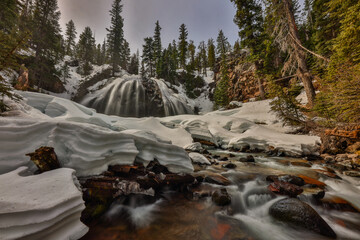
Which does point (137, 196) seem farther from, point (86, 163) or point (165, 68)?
point (165, 68)

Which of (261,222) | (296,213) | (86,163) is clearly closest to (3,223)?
(86,163)

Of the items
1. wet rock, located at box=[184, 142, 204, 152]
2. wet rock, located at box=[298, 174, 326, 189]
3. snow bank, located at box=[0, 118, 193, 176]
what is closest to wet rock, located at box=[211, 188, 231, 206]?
snow bank, located at box=[0, 118, 193, 176]

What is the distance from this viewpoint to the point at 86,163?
2891 mm

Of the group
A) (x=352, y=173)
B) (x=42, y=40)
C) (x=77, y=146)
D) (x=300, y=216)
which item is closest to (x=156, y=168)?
(x=77, y=146)

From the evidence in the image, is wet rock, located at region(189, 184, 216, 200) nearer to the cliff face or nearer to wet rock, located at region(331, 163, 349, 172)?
wet rock, located at region(331, 163, 349, 172)

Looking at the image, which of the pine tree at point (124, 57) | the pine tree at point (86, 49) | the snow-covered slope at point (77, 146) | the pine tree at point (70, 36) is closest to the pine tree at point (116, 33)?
the pine tree at point (124, 57)

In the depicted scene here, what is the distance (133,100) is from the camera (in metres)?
21.2

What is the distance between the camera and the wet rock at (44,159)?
233 centimetres

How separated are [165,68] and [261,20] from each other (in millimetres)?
24602

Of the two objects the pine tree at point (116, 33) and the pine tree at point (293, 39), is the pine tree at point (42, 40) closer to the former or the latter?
the pine tree at point (116, 33)

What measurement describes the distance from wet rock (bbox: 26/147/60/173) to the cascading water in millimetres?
18252

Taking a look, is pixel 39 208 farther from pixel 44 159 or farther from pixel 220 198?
pixel 220 198

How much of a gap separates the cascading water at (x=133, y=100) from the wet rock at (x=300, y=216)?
19502mm

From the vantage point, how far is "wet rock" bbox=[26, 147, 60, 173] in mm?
2326
